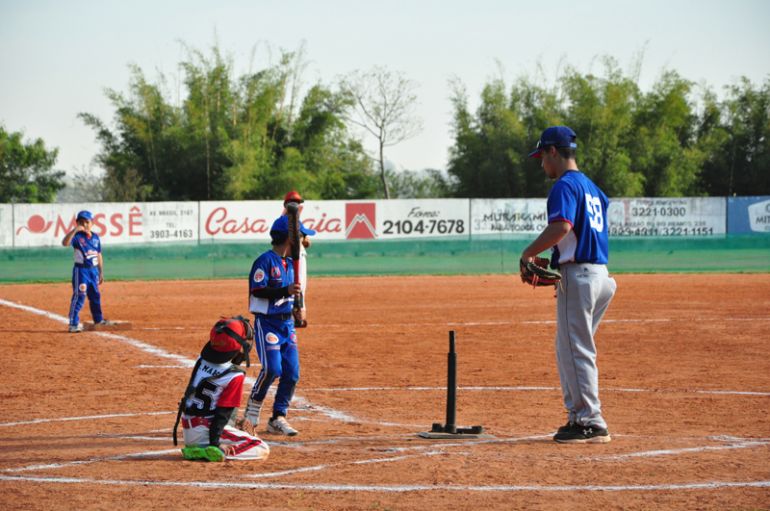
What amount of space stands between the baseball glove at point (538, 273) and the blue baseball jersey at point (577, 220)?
0.12 meters

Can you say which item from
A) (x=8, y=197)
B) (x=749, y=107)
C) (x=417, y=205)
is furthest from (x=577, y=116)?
(x=8, y=197)

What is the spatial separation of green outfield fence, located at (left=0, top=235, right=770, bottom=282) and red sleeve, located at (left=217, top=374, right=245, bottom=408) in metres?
→ 25.5

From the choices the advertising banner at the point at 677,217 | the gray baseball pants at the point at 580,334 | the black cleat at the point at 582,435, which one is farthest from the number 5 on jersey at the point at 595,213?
the advertising banner at the point at 677,217

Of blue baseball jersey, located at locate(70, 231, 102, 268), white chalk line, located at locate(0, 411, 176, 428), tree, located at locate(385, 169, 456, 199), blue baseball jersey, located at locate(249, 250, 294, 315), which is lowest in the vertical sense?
white chalk line, located at locate(0, 411, 176, 428)

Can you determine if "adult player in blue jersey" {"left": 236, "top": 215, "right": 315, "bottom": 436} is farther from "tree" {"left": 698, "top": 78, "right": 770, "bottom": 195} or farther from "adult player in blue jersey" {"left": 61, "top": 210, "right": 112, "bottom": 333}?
"tree" {"left": 698, "top": 78, "right": 770, "bottom": 195}

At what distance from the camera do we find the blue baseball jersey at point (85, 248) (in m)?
16.7

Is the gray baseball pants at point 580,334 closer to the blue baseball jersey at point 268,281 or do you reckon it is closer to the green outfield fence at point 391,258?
the blue baseball jersey at point 268,281

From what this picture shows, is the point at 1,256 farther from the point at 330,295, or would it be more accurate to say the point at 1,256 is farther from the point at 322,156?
the point at 322,156

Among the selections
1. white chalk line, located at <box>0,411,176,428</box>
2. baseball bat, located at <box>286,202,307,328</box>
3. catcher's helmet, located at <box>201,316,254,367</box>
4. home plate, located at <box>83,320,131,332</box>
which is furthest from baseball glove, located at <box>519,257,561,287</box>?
home plate, located at <box>83,320,131,332</box>

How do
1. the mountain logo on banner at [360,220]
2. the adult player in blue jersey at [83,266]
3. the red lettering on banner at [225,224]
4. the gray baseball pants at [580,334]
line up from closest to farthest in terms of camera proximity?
the gray baseball pants at [580,334] < the adult player in blue jersey at [83,266] < the red lettering on banner at [225,224] < the mountain logo on banner at [360,220]

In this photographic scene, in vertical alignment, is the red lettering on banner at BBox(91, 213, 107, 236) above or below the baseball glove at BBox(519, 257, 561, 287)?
above

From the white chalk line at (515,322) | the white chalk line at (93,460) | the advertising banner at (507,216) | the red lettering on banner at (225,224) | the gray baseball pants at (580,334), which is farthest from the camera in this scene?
the advertising banner at (507,216)

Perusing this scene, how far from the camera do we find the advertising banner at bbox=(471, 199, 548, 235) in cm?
3478

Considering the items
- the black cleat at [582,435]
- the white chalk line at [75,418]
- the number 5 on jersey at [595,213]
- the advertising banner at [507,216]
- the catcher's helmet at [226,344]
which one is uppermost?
the advertising banner at [507,216]
